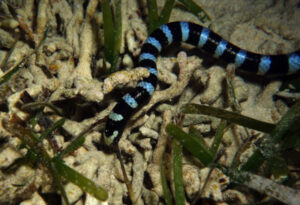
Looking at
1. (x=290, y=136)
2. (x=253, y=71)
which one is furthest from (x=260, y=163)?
(x=253, y=71)

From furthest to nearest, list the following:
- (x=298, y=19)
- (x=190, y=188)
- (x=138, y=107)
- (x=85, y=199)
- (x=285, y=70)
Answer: (x=298, y=19)
(x=285, y=70)
(x=138, y=107)
(x=190, y=188)
(x=85, y=199)

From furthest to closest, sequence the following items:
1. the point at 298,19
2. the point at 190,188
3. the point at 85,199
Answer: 1. the point at 298,19
2. the point at 190,188
3. the point at 85,199

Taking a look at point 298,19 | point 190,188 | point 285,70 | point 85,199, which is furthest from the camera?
point 298,19

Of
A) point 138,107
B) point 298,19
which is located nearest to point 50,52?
point 138,107

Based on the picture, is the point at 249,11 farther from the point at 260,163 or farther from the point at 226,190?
the point at 226,190

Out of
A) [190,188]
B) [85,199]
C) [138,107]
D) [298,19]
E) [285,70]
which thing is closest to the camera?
[85,199]

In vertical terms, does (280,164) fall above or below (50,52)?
below

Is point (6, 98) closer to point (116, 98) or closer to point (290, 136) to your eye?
point (116, 98)

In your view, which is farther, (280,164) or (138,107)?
(138,107)

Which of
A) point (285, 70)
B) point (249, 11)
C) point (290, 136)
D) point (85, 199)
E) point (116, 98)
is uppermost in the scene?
point (249, 11)
